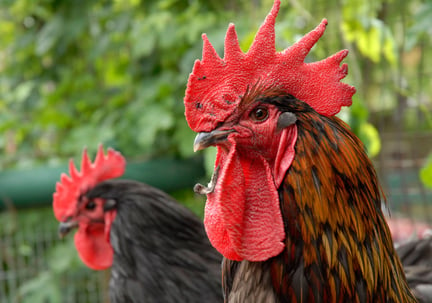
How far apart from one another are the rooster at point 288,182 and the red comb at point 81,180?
1255 mm

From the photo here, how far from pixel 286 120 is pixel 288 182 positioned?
0.17 meters

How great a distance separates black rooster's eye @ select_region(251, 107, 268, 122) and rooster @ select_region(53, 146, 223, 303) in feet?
3.28

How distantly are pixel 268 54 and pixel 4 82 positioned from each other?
4.26 m

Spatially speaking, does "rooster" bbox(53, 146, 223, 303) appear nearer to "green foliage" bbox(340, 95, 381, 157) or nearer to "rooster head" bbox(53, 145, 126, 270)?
"rooster head" bbox(53, 145, 126, 270)

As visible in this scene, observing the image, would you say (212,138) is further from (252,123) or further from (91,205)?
(91,205)

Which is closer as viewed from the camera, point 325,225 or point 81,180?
point 325,225

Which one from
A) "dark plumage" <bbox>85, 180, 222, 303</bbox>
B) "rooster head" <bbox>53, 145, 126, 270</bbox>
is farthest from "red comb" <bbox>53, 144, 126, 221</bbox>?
"dark plumage" <bbox>85, 180, 222, 303</bbox>

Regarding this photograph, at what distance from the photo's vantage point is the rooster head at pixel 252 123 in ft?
4.14

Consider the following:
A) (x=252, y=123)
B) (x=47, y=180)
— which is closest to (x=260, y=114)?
(x=252, y=123)

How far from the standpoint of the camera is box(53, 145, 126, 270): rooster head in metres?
2.40

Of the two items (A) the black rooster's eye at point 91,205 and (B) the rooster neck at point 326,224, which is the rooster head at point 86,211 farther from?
(B) the rooster neck at point 326,224

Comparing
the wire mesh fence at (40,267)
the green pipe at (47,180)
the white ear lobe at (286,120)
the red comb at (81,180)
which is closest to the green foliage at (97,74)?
the green pipe at (47,180)

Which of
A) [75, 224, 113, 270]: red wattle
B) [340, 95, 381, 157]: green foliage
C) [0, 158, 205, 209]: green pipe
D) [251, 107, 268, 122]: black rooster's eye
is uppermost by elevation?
[251, 107, 268, 122]: black rooster's eye

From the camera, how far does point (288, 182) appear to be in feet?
4.03
